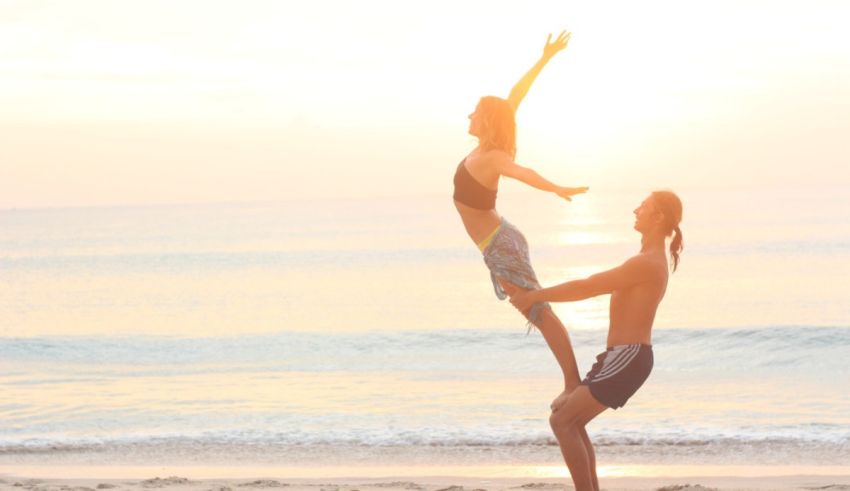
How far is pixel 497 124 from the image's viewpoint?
6152 millimetres

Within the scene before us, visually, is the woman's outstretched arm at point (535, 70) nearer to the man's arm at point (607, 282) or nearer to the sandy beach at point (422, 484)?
the man's arm at point (607, 282)

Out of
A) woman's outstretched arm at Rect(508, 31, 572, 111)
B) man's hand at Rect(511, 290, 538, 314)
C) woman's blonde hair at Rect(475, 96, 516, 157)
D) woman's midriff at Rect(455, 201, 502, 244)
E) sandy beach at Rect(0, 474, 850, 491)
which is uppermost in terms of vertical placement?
woman's outstretched arm at Rect(508, 31, 572, 111)

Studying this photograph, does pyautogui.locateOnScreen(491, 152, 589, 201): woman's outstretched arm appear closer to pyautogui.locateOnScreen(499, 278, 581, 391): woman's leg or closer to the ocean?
pyautogui.locateOnScreen(499, 278, 581, 391): woman's leg

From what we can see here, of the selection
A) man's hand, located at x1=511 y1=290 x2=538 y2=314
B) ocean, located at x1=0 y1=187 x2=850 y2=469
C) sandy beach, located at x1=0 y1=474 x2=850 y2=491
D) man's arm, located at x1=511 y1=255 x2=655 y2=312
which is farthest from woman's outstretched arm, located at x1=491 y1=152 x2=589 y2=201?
ocean, located at x1=0 y1=187 x2=850 y2=469

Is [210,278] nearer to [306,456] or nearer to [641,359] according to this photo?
[306,456]

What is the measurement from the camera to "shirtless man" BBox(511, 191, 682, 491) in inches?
237

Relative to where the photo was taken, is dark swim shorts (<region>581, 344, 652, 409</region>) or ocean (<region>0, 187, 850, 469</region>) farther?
ocean (<region>0, 187, 850, 469</region>)

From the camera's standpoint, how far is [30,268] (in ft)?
210

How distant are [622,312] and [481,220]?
1036mm

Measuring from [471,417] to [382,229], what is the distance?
82.7m

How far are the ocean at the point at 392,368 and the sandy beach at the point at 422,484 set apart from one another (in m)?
1.37

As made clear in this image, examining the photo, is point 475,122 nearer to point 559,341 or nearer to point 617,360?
point 559,341

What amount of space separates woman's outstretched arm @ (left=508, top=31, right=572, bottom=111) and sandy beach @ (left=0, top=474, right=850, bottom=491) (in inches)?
149

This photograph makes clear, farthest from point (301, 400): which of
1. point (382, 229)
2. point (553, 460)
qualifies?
point (382, 229)
